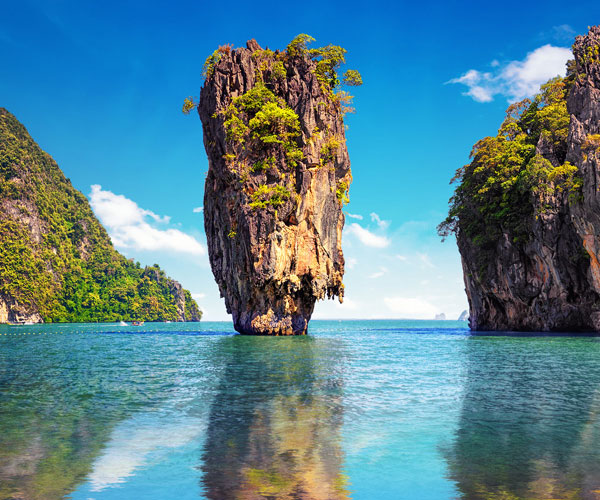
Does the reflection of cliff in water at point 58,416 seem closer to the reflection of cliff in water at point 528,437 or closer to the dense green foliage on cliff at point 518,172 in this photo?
the reflection of cliff in water at point 528,437

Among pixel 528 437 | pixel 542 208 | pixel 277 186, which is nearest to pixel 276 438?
pixel 528 437

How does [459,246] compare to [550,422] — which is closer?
[550,422]

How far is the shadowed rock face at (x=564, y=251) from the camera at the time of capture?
3694 centimetres

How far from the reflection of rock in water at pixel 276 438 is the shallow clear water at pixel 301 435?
0.03m

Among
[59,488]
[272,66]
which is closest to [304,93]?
[272,66]

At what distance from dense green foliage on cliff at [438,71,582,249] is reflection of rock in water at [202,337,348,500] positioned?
32.4m

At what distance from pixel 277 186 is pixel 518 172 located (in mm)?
22151

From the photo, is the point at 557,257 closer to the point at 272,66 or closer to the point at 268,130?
the point at 268,130

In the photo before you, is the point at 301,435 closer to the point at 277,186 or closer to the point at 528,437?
the point at 528,437

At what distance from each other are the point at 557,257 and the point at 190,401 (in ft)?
129

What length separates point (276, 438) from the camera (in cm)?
814

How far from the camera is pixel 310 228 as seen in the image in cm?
4059

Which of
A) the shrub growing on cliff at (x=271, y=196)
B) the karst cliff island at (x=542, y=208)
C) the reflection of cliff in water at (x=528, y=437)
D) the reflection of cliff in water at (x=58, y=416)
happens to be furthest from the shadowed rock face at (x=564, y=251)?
the reflection of cliff in water at (x=58, y=416)

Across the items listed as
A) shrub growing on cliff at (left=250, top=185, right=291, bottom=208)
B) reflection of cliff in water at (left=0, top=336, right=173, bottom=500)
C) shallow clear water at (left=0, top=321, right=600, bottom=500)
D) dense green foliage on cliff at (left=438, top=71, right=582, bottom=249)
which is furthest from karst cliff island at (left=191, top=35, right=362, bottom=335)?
shallow clear water at (left=0, top=321, right=600, bottom=500)
